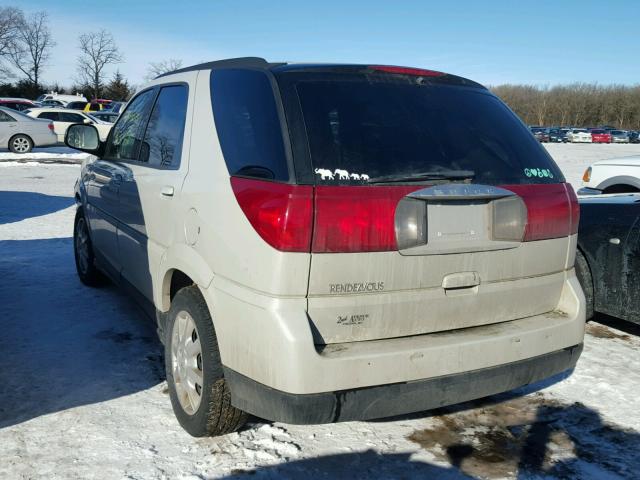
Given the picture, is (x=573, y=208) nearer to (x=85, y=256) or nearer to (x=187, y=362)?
(x=187, y=362)

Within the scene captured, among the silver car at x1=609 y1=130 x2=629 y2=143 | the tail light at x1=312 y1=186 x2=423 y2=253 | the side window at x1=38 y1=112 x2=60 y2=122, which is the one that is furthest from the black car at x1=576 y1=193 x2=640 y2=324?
the silver car at x1=609 y1=130 x2=629 y2=143

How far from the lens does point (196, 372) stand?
2.97 meters

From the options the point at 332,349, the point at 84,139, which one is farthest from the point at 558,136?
the point at 332,349

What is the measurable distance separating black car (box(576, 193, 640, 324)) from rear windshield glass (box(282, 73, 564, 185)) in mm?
1916

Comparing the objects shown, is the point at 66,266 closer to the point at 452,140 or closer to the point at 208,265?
the point at 208,265

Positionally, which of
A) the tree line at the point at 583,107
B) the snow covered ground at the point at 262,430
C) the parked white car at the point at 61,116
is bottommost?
the snow covered ground at the point at 262,430

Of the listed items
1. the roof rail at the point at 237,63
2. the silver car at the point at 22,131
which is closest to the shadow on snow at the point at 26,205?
the roof rail at the point at 237,63

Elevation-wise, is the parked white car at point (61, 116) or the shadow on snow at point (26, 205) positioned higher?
the parked white car at point (61, 116)

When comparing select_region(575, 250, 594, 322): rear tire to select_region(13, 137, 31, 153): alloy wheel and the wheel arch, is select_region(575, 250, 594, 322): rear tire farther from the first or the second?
select_region(13, 137, 31, 153): alloy wheel

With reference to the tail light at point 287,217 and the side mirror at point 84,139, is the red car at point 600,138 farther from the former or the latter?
the tail light at point 287,217

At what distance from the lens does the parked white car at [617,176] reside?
755 cm

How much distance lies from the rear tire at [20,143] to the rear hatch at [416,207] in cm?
1971

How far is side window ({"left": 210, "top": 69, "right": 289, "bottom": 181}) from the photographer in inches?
97.4

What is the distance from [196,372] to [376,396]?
988 millimetres
